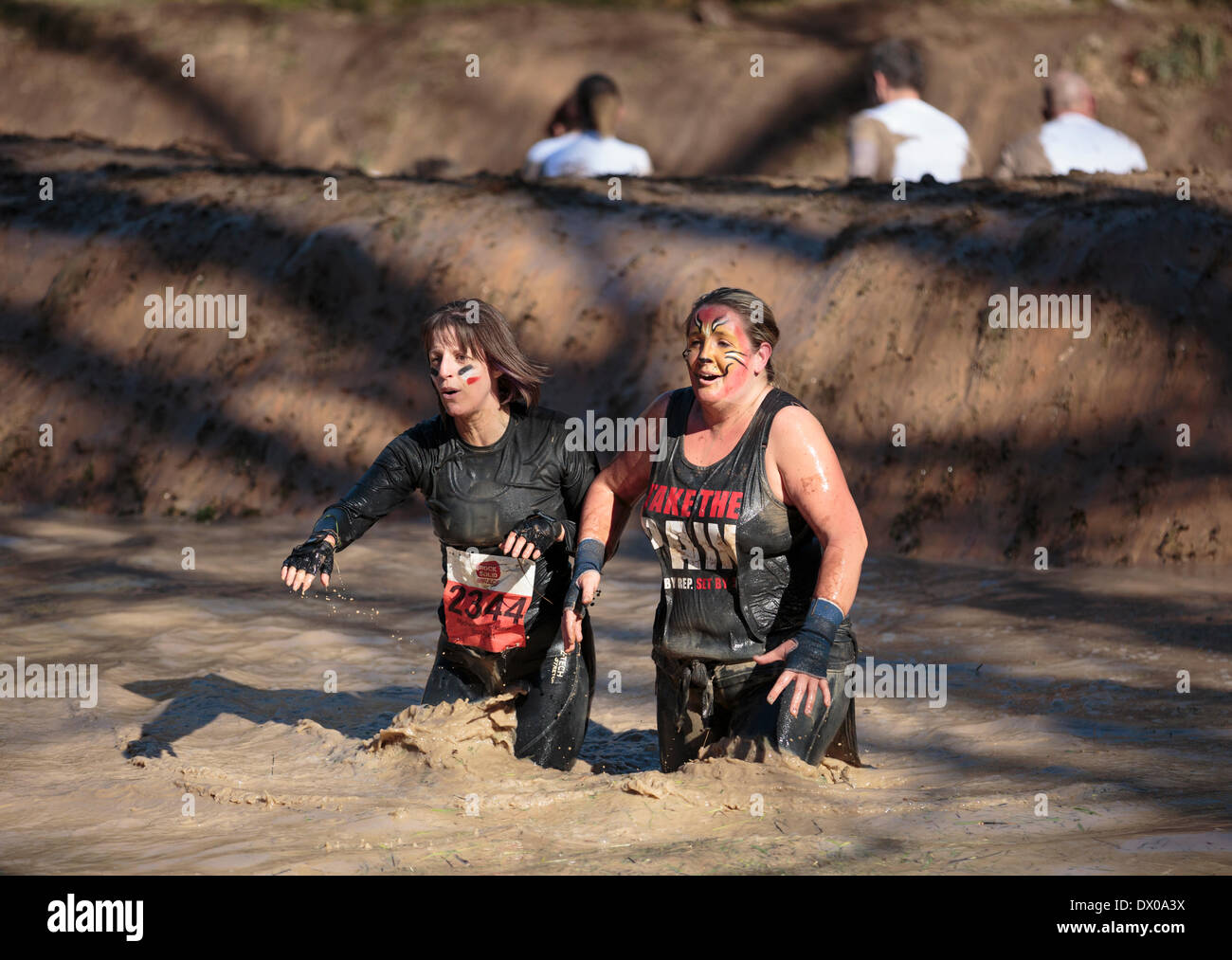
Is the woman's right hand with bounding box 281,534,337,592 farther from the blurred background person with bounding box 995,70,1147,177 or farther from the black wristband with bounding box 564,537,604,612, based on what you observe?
the blurred background person with bounding box 995,70,1147,177

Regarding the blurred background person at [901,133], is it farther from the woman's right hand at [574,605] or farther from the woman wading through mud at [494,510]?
the woman's right hand at [574,605]

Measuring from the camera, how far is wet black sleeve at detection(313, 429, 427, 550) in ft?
15.1

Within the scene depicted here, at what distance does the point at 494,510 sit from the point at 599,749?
1070 millimetres

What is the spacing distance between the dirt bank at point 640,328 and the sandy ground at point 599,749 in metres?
0.82

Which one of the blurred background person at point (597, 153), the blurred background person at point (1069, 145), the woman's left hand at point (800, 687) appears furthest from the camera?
the blurred background person at point (597, 153)

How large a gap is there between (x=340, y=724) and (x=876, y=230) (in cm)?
550

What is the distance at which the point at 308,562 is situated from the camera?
4301 millimetres

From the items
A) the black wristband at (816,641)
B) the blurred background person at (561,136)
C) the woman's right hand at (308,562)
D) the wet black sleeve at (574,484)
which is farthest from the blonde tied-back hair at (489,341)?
the blurred background person at (561,136)

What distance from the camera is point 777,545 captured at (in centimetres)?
426

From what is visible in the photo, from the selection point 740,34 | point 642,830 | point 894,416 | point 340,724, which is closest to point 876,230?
point 894,416

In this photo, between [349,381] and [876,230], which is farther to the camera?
[349,381]

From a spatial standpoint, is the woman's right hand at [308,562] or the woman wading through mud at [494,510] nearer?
the woman's right hand at [308,562]

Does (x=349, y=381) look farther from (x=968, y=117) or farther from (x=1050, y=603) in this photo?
(x=968, y=117)

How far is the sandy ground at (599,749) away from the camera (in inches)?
147
